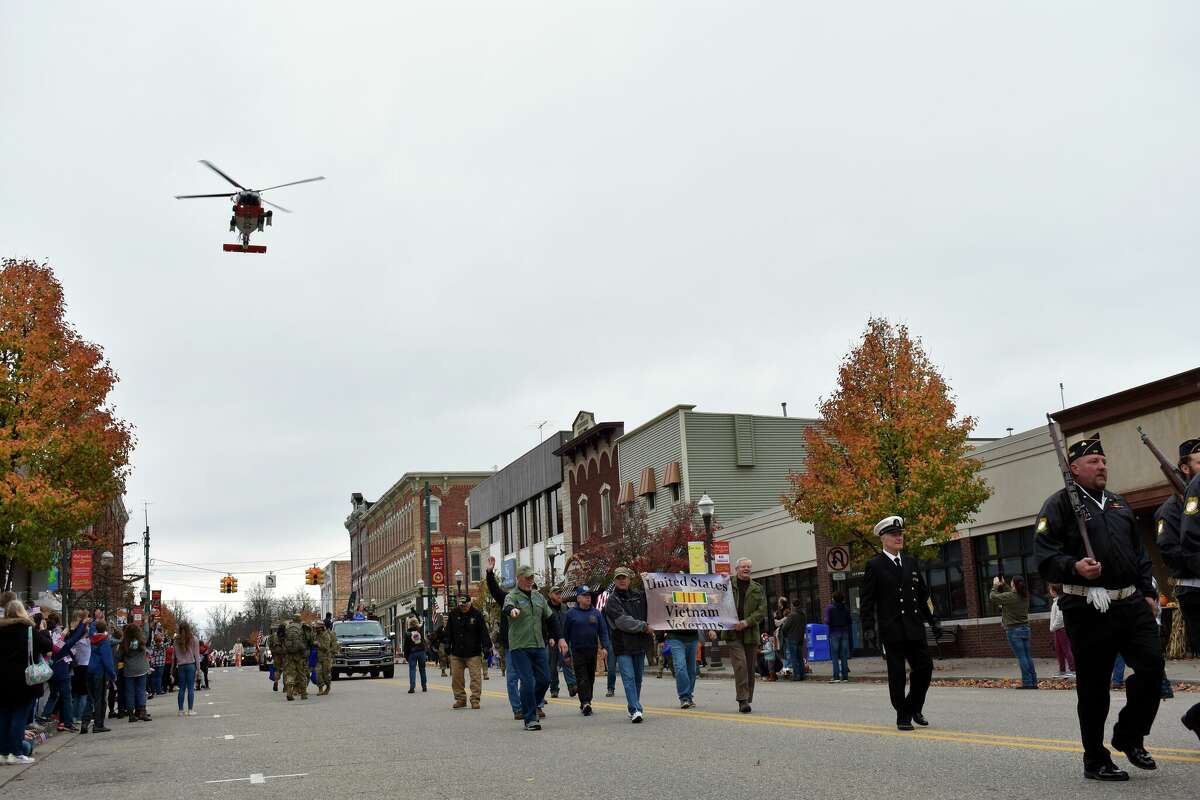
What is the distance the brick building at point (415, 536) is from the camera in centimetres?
8662

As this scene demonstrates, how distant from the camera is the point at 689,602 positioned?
52.9 feet

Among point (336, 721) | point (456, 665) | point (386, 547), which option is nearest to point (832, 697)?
point (456, 665)

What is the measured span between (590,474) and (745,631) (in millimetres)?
41873

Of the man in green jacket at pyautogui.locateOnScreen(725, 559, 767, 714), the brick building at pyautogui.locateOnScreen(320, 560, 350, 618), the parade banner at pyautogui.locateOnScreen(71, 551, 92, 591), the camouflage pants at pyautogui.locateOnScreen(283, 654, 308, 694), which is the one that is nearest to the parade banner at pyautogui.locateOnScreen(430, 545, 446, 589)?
the parade banner at pyautogui.locateOnScreen(71, 551, 92, 591)

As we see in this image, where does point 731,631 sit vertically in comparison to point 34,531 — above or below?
below

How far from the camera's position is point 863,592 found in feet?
37.4

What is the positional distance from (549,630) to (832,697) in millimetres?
4718

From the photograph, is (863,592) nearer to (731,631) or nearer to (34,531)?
(731,631)

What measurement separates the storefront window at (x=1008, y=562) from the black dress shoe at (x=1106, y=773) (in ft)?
71.2

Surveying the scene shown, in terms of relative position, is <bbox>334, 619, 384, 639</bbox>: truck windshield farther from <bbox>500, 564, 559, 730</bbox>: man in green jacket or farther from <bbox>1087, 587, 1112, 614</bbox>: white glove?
<bbox>1087, 587, 1112, 614</bbox>: white glove

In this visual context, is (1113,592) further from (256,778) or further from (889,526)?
(256,778)

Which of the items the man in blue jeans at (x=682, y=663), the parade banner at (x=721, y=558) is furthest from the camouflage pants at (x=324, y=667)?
the man in blue jeans at (x=682, y=663)

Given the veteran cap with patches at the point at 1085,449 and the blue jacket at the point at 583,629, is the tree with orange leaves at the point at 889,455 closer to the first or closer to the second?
the blue jacket at the point at 583,629

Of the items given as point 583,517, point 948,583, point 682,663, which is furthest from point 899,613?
point 583,517
